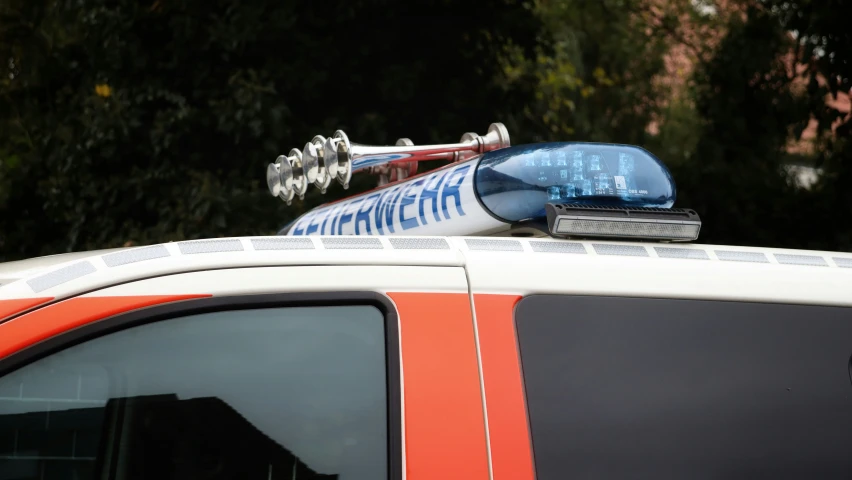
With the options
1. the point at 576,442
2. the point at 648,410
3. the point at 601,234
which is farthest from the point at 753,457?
the point at 601,234

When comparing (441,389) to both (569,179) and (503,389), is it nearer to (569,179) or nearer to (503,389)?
(503,389)

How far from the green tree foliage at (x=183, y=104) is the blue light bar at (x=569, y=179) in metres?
5.88

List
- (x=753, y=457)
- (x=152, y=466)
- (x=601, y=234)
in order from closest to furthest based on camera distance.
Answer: (x=152, y=466) < (x=753, y=457) < (x=601, y=234)

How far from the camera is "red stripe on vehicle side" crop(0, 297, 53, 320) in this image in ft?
5.86

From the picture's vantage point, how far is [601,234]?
216 cm

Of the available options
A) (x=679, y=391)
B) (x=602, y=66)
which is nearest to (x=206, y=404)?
(x=679, y=391)

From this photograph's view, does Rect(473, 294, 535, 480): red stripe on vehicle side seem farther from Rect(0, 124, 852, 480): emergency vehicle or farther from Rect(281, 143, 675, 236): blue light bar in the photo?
Rect(281, 143, 675, 236): blue light bar

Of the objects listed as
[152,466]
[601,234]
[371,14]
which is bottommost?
[152,466]

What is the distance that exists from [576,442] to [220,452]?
595mm

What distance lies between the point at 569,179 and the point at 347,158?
0.58 metres

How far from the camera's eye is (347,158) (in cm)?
264

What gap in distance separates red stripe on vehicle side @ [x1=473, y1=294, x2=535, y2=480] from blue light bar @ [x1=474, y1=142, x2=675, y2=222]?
16.0 inches

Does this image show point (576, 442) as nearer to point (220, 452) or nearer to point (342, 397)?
point (342, 397)

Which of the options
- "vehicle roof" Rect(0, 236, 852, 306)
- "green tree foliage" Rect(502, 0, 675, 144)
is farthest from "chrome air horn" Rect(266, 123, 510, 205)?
"green tree foliage" Rect(502, 0, 675, 144)
